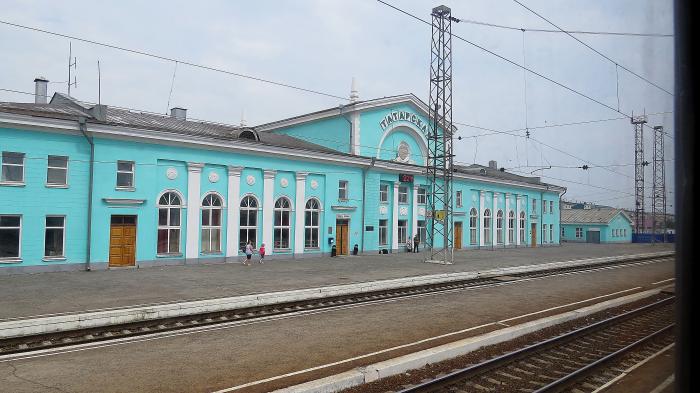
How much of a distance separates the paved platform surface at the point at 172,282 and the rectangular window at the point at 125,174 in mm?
3814

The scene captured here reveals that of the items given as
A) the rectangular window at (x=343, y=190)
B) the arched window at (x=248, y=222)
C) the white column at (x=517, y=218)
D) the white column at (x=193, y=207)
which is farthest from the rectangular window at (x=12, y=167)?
the white column at (x=517, y=218)

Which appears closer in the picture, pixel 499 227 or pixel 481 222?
pixel 481 222

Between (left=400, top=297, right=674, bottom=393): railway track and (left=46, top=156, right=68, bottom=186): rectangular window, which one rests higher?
(left=46, top=156, right=68, bottom=186): rectangular window

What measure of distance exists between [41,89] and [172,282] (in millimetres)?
17575

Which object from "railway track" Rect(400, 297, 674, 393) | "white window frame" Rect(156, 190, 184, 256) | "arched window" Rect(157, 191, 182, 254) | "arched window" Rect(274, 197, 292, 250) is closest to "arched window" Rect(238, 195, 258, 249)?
"arched window" Rect(274, 197, 292, 250)

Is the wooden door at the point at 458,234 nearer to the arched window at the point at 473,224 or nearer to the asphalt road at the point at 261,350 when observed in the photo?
the arched window at the point at 473,224

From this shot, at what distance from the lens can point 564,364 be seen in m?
8.93

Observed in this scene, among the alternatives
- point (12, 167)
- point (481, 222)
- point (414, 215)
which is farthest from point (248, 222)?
point (481, 222)

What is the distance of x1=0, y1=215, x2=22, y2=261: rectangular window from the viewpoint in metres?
18.7

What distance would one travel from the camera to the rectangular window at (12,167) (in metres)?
18.8

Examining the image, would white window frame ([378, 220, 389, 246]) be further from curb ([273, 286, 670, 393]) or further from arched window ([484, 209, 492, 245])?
curb ([273, 286, 670, 393])

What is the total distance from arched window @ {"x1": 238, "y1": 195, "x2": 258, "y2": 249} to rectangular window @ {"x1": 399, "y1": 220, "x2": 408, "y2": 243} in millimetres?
12526

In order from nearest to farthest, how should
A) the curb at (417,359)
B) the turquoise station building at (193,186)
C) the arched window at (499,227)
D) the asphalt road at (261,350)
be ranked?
the curb at (417,359) < the asphalt road at (261,350) < the turquoise station building at (193,186) < the arched window at (499,227)

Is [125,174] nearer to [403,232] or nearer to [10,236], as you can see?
[10,236]
